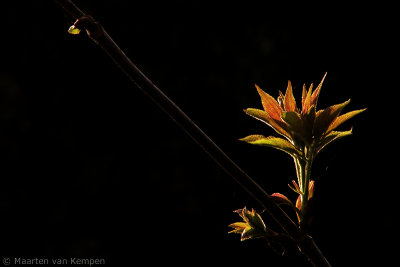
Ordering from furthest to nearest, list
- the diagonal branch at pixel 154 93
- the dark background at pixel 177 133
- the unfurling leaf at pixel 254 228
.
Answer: the dark background at pixel 177 133
the unfurling leaf at pixel 254 228
the diagonal branch at pixel 154 93

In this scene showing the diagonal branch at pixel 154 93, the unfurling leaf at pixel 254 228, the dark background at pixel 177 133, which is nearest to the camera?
the diagonal branch at pixel 154 93

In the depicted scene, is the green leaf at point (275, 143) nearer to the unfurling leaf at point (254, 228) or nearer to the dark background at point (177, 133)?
the unfurling leaf at point (254, 228)

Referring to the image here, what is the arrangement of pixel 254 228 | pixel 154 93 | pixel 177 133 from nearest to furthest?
1. pixel 154 93
2. pixel 254 228
3. pixel 177 133

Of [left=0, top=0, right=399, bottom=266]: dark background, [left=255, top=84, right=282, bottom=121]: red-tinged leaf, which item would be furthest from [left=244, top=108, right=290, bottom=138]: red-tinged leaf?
[left=0, top=0, right=399, bottom=266]: dark background

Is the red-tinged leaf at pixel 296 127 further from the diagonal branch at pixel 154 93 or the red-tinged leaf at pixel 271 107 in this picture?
the diagonal branch at pixel 154 93

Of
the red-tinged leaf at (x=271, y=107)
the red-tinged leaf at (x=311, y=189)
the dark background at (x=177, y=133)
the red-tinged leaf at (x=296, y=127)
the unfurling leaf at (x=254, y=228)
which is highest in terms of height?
the dark background at (x=177, y=133)

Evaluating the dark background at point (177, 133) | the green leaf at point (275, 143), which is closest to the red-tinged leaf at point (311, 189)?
the green leaf at point (275, 143)

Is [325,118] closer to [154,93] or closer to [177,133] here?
[154,93]

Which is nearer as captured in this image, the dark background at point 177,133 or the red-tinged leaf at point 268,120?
the red-tinged leaf at point 268,120

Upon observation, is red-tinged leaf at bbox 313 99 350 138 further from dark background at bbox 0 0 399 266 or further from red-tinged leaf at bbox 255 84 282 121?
dark background at bbox 0 0 399 266

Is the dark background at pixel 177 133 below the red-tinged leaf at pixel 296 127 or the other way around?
the other way around

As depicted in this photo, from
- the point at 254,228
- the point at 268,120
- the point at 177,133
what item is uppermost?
the point at 177,133

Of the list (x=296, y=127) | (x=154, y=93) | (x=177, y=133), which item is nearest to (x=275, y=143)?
(x=296, y=127)
